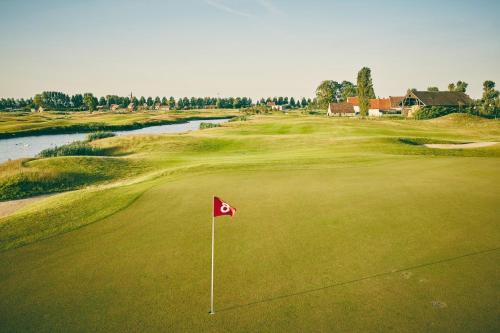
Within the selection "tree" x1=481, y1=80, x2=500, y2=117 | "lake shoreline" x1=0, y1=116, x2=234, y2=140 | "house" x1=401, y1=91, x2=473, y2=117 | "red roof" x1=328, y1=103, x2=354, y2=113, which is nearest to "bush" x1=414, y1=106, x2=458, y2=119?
"house" x1=401, y1=91, x2=473, y2=117

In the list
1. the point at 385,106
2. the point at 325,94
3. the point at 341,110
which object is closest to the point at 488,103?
the point at 385,106

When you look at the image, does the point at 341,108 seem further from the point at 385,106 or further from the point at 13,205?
the point at 13,205

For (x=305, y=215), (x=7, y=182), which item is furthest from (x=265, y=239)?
(x=7, y=182)

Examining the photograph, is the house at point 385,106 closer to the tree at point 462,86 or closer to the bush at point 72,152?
the tree at point 462,86

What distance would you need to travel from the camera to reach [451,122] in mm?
58125

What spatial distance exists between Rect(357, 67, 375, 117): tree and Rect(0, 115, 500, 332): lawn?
3032 inches

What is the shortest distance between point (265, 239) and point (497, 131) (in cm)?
5186

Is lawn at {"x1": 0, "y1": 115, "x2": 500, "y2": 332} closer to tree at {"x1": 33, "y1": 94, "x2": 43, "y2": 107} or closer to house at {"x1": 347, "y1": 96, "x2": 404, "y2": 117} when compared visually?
house at {"x1": 347, "y1": 96, "x2": 404, "y2": 117}

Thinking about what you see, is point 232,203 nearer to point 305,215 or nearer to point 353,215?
point 305,215

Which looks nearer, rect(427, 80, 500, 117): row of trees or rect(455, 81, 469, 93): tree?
rect(427, 80, 500, 117): row of trees

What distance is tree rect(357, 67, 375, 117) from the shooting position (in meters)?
88.5

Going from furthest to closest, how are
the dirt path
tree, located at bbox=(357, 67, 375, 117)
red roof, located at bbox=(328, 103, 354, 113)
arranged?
red roof, located at bbox=(328, 103, 354, 113)
tree, located at bbox=(357, 67, 375, 117)
the dirt path

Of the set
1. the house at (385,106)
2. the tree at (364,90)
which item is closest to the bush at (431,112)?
the tree at (364,90)

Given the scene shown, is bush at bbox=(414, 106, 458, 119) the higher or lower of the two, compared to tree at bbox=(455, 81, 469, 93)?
lower
